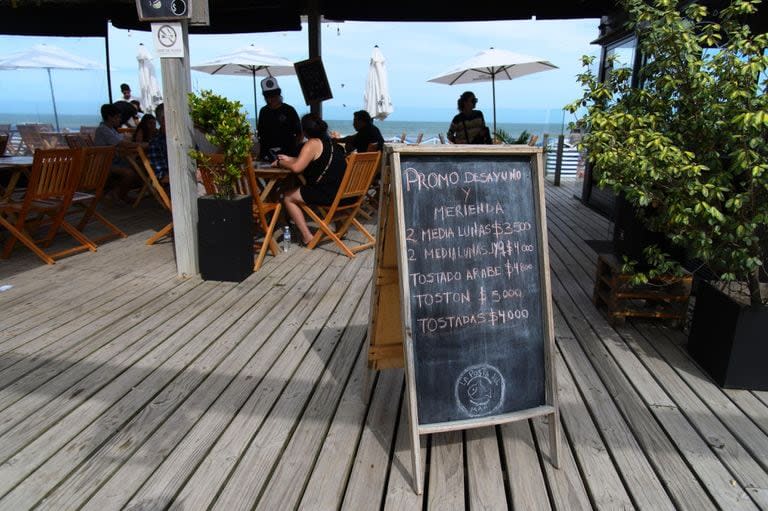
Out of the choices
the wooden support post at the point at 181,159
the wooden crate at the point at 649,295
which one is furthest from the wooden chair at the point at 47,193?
the wooden crate at the point at 649,295

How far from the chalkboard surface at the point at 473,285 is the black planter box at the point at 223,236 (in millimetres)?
2317

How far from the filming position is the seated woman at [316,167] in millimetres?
4426

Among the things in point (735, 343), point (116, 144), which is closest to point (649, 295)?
point (735, 343)

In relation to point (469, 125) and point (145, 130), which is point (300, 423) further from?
point (145, 130)

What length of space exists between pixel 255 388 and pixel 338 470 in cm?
70

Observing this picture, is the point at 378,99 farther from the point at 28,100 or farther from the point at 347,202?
the point at 28,100

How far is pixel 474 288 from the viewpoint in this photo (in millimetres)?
1801

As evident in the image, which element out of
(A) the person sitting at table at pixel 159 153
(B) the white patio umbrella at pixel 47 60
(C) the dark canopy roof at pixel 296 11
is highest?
(C) the dark canopy roof at pixel 296 11

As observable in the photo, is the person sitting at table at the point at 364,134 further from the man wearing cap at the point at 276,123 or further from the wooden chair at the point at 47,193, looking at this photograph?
the wooden chair at the point at 47,193

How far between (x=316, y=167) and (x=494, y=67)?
5.08 meters

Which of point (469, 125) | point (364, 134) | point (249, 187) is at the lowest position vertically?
point (249, 187)

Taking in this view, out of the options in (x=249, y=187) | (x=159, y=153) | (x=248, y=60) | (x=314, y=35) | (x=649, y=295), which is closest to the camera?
(x=649, y=295)

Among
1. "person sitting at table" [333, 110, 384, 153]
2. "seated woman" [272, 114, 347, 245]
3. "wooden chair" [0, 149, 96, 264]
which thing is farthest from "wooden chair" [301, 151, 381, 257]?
"wooden chair" [0, 149, 96, 264]

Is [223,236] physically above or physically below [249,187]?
below
